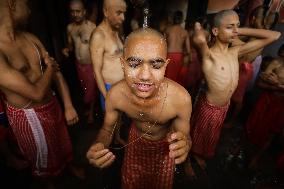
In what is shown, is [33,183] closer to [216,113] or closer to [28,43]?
[28,43]

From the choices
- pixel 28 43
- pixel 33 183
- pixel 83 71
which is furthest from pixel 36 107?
pixel 83 71

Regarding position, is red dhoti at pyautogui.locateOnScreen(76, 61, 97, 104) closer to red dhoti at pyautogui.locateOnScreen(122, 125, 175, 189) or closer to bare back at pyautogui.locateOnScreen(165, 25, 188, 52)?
bare back at pyautogui.locateOnScreen(165, 25, 188, 52)

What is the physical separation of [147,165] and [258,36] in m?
2.51

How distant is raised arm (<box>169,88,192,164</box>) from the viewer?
1.88 metres

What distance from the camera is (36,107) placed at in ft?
9.32

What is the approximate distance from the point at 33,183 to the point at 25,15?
2.49 meters

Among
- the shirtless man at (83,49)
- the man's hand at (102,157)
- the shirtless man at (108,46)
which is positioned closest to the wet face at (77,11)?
the shirtless man at (83,49)

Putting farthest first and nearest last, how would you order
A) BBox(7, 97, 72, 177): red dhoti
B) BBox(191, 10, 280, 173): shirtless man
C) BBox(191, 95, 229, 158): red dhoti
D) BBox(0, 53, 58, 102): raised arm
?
BBox(191, 95, 229, 158): red dhoti, BBox(191, 10, 280, 173): shirtless man, BBox(7, 97, 72, 177): red dhoti, BBox(0, 53, 58, 102): raised arm

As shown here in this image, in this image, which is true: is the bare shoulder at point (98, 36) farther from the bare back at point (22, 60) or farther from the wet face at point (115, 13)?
the bare back at point (22, 60)

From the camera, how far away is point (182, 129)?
2.46 metres

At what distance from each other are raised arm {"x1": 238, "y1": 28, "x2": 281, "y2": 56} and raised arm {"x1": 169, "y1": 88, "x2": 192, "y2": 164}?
174 centimetres

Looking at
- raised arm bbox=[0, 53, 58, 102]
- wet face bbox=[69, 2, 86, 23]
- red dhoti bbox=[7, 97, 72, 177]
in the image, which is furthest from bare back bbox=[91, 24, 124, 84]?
wet face bbox=[69, 2, 86, 23]

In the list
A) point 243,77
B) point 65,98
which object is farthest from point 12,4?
point 243,77

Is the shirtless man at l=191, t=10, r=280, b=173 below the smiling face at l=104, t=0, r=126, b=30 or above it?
below
